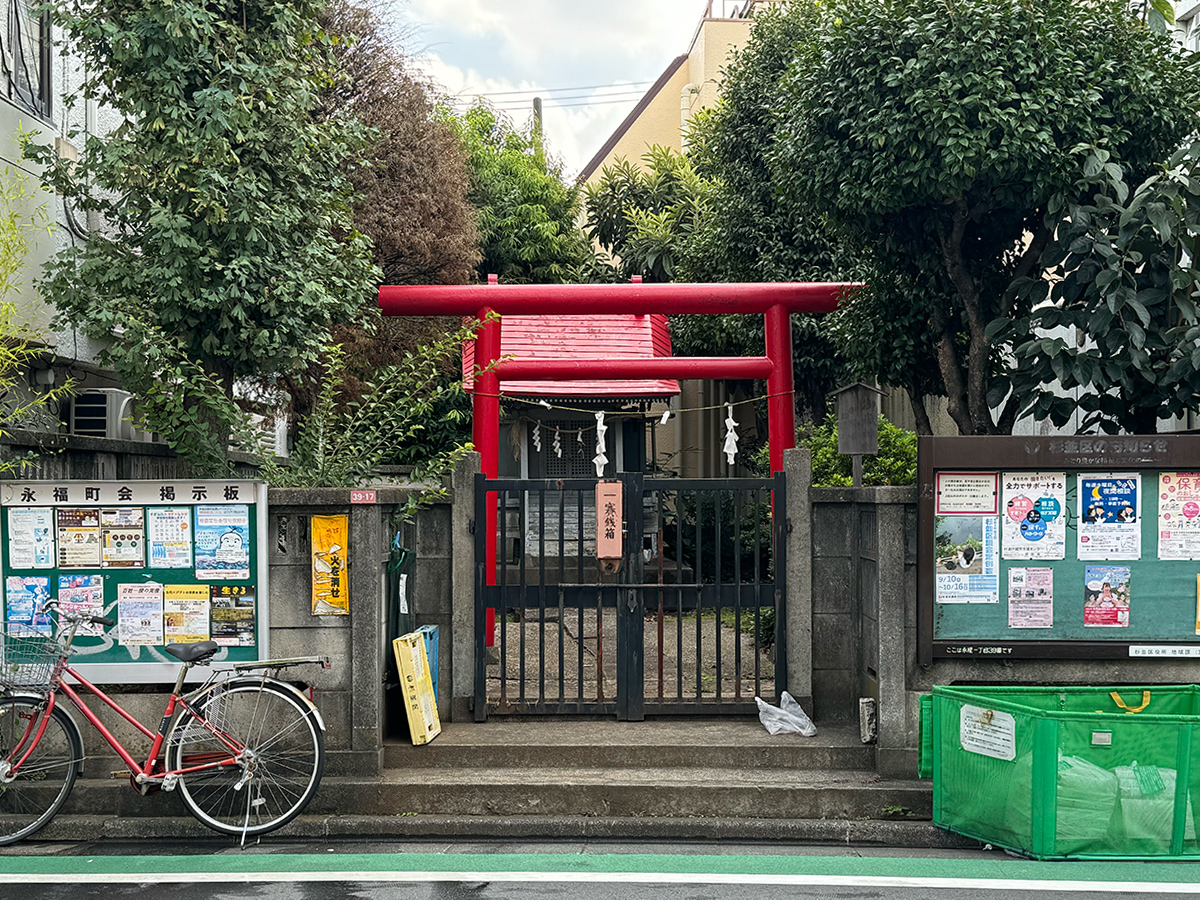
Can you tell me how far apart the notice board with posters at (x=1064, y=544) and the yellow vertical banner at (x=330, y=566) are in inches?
153

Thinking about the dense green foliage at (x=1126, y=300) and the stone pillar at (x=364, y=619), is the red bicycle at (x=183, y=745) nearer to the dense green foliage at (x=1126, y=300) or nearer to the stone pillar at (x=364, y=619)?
the stone pillar at (x=364, y=619)

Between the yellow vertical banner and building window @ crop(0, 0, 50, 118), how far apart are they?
5515 millimetres

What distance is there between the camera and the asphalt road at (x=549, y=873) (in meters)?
5.50

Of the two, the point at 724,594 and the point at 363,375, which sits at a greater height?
the point at 363,375

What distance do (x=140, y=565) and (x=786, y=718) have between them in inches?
183

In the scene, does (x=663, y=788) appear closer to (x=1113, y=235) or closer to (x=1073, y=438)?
(x=1073, y=438)

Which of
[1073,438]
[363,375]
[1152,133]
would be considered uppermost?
[1152,133]

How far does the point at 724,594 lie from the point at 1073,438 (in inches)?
108

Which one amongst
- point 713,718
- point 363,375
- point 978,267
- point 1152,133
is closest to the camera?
point 713,718

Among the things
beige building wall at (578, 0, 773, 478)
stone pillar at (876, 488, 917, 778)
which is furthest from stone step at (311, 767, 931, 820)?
beige building wall at (578, 0, 773, 478)

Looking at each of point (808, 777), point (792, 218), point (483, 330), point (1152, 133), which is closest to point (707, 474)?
point (792, 218)

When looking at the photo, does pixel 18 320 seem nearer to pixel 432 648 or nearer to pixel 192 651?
pixel 192 651

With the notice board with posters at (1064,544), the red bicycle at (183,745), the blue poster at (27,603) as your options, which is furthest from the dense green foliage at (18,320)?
→ the notice board with posters at (1064,544)

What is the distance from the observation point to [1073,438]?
7.07m
